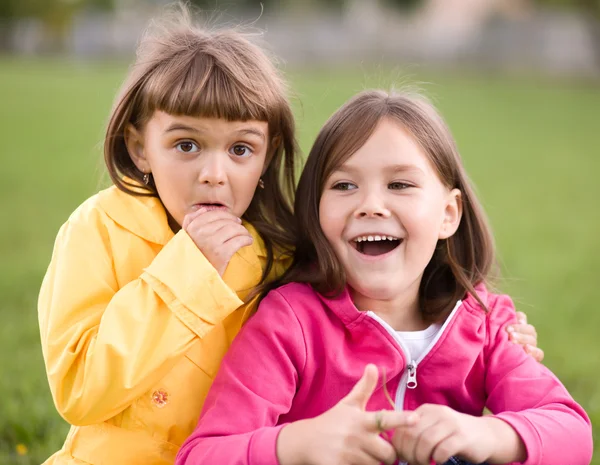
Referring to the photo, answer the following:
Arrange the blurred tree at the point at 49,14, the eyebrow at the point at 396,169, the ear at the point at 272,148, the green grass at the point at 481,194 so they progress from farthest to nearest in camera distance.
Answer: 1. the blurred tree at the point at 49,14
2. the green grass at the point at 481,194
3. the ear at the point at 272,148
4. the eyebrow at the point at 396,169

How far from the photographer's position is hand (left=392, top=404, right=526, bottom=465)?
1.99m

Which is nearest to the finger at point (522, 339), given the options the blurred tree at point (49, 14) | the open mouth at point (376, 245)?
the open mouth at point (376, 245)

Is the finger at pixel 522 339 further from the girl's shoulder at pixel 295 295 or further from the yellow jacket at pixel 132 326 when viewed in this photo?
the yellow jacket at pixel 132 326

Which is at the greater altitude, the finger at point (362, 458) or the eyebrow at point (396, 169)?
the eyebrow at point (396, 169)

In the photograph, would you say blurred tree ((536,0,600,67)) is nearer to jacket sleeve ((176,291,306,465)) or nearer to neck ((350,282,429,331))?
neck ((350,282,429,331))

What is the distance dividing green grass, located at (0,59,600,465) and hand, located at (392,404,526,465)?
1037 millimetres

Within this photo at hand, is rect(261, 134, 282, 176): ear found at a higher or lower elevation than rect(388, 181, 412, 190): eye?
higher

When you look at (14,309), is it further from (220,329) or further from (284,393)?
(284,393)

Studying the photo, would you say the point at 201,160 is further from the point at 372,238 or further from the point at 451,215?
the point at 451,215

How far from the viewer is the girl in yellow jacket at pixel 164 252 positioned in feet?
7.37

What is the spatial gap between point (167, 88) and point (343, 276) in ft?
2.40

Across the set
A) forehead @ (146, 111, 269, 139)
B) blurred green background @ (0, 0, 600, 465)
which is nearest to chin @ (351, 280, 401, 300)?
forehead @ (146, 111, 269, 139)

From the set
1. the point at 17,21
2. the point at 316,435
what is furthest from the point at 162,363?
the point at 17,21

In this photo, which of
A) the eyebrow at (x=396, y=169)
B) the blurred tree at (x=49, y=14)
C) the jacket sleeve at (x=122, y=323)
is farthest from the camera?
the blurred tree at (x=49, y=14)
